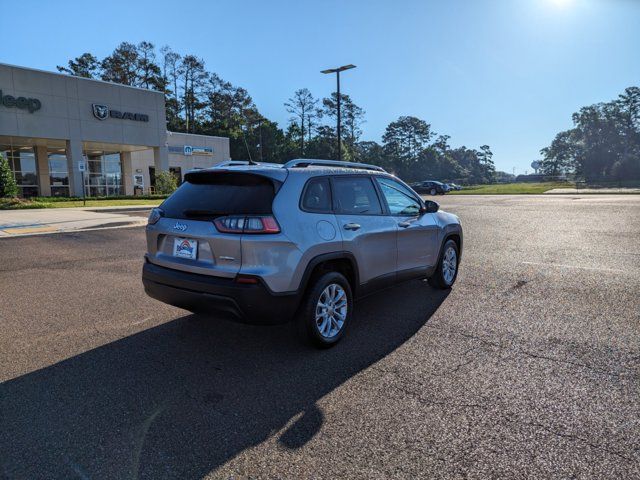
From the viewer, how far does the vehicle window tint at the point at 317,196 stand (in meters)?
3.91

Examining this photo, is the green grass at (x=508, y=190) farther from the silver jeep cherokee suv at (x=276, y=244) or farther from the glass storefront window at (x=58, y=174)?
the silver jeep cherokee suv at (x=276, y=244)

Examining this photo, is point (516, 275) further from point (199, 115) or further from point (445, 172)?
point (445, 172)

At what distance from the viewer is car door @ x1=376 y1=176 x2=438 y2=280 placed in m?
4.95

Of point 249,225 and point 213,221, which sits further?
point 213,221

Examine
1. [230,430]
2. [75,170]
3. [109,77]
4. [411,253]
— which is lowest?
[230,430]

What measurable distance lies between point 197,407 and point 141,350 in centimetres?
127

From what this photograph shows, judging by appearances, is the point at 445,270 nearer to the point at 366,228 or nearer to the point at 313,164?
the point at 366,228

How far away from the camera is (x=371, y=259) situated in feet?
14.6

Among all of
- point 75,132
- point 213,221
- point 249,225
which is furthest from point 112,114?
point 249,225

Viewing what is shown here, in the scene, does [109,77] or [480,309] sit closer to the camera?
[480,309]

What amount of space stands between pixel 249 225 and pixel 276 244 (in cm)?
27

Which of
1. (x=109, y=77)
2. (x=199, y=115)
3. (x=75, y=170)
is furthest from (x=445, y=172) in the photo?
(x=75, y=170)

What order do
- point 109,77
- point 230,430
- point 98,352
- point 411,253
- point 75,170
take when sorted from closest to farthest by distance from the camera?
point 230,430 < point 98,352 < point 411,253 < point 75,170 < point 109,77

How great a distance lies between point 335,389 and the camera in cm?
324
